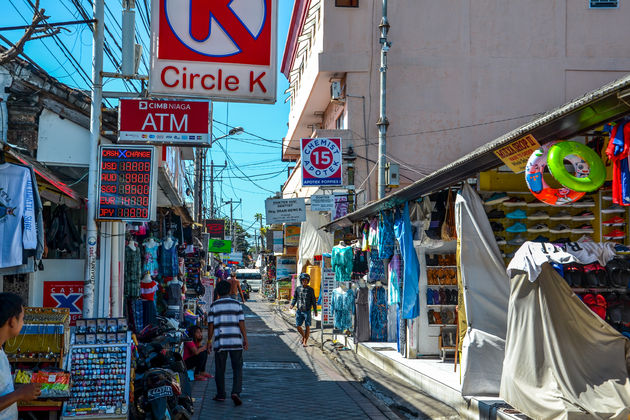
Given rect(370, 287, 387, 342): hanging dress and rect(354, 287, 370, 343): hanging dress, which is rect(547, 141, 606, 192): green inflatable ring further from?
rect(354, 287, 370, 343): hanging dress

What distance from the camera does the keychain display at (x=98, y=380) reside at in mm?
7484

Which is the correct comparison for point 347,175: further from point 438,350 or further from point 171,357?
point 171,357

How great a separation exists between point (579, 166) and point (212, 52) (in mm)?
4225

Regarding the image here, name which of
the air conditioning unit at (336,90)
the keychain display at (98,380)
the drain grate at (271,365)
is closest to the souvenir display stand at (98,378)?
the keychain display at (98,380)

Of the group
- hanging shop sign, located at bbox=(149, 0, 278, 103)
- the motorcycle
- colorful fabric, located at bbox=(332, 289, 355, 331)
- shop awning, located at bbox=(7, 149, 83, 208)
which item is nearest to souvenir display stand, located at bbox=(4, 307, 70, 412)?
the motorcycle

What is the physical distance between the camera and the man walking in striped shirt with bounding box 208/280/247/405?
32.8 feet

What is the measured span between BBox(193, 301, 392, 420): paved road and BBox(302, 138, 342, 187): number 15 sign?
17.0 ft

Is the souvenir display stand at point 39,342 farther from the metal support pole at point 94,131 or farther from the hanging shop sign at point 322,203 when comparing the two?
the hanging shop sign at point 322,203

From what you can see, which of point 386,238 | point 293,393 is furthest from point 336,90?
point 293,393

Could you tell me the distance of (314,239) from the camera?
26.7 m

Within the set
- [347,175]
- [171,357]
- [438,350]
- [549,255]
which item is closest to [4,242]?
[171,357]

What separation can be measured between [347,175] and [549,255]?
16370 mm

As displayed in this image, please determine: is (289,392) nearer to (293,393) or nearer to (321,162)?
(293,393)

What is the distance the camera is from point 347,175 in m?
23.7
